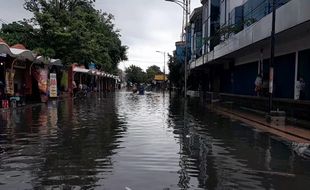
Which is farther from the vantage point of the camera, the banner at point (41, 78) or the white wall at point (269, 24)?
the banner at point (41, 78)

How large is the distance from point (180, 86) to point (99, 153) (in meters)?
69.6

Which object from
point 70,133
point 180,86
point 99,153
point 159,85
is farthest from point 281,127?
point 159,85

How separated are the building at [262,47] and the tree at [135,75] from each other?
135 metres

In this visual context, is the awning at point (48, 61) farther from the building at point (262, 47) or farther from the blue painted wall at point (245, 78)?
the blue painted wall at point (245, 78)

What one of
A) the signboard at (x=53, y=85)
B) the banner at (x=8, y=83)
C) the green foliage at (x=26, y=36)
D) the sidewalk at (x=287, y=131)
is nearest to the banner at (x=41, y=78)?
the signboard at (x=53, y=85)

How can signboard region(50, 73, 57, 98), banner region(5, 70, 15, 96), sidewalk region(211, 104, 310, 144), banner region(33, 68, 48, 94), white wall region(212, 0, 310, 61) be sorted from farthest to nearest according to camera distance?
signboard region(50, 73, 57, 98) → banner region(33, 68, 48, 94) → banner region(5, 70, 15, 96) → white wall region(212, 0, 310, 61) → sidewalk region(211, 104, 310, 144)

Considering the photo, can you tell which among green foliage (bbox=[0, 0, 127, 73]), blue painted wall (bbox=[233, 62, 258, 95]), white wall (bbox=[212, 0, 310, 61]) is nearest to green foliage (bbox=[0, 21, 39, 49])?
green foliage (bbox=[0, 0, 127, 73])

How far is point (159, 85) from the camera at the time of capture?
13838 centimetres

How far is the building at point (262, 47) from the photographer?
830 inches

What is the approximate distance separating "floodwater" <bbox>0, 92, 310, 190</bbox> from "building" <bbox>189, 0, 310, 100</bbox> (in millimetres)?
5109

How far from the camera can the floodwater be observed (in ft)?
30.1

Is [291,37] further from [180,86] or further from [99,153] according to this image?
[180,86]

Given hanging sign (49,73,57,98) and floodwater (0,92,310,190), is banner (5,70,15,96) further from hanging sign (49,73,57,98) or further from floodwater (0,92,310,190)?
floodwater (0,92,310,190)

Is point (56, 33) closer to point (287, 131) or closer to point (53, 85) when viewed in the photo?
point (53, 85)
